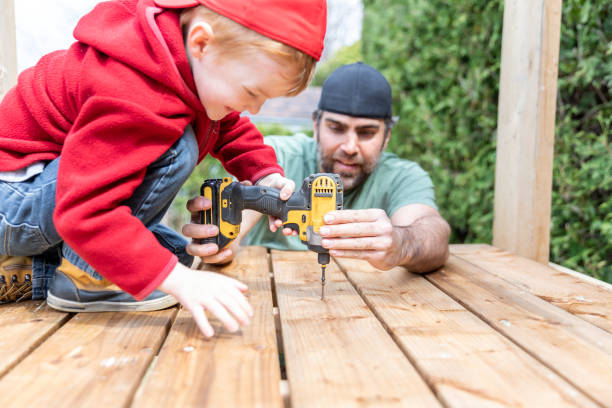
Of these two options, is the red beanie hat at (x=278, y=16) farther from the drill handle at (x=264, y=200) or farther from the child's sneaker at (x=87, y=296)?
the child's sneaker at (x=87, y=296)

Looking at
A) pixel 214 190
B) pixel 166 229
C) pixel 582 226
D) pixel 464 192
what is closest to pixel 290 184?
pixel 214 190

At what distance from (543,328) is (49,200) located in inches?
55.8

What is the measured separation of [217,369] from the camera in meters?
1.08

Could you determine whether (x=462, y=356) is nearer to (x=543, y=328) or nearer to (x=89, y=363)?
(x=543, y=328)

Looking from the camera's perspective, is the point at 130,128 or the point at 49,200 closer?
the point at 130,128

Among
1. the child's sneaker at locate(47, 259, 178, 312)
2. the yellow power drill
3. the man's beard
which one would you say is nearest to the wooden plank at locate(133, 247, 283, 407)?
the child's sneaker at locate(47, 259, 178, 312)

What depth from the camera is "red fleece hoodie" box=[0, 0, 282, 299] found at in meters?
1.17

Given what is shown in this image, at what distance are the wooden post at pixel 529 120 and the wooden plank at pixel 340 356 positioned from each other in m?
1.09

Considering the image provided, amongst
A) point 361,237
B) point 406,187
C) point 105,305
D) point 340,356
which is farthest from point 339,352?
point 406,187

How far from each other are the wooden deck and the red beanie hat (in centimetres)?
78

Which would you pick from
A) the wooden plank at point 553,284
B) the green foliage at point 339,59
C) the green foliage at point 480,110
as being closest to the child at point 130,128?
the wooden plank at point 553,284

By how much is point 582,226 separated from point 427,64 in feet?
6.72

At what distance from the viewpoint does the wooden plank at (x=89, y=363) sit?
0.96m

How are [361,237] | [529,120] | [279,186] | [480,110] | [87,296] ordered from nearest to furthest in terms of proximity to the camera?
[87,296], [361,237], [279,186], [529,120], [480,110]
